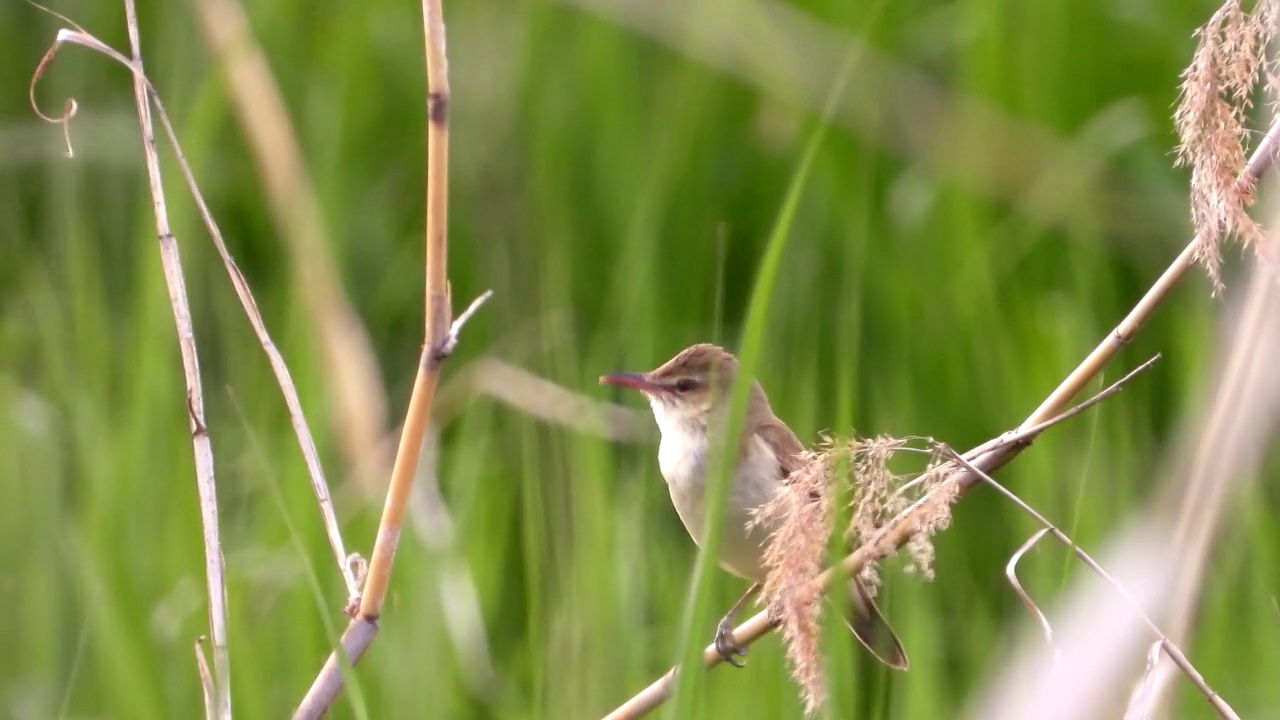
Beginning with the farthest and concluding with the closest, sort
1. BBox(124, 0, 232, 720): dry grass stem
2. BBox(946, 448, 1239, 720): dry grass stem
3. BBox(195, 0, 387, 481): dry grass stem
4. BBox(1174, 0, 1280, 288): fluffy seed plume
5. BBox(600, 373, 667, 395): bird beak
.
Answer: BBox(195, 0, 387, 481): dry grass stem
BBox(600, 373, 667, 395): bird beak
BBox(124, 0, 232, 720): dry grass stem
BBox(1174, 0, 1280, 288): fluffy seed plume
BBox(946, 448, 1239, 720): dry grass stem

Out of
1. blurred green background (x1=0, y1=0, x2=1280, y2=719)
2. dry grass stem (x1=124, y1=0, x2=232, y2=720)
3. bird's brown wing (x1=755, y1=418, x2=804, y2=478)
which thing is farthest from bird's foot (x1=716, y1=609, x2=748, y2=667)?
dry grass stem (x1=124, y1=0, x2=232, y2=720)

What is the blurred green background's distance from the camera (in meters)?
2.47

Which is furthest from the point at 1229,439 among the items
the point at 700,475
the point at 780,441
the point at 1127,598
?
the point at 780,441

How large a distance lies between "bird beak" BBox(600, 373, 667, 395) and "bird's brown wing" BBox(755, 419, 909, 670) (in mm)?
211

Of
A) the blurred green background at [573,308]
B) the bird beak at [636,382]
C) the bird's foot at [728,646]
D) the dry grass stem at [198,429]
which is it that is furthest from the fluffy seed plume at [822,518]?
the bird beak at [636,382]

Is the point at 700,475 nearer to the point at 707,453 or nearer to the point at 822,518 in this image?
the point at 707,453

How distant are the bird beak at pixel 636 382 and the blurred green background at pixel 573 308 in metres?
0.11

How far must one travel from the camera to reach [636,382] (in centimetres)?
277

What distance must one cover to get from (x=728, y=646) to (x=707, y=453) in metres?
0.81

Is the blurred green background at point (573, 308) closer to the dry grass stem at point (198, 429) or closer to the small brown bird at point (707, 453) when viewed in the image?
the small brown bird at point (707, 453)

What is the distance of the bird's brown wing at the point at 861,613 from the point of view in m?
2.42

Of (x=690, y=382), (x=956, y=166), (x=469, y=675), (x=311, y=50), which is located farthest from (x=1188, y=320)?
(x=311, y=50)

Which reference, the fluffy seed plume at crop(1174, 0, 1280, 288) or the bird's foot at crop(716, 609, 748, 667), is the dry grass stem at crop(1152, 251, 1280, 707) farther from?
the bird's foot at crop(716, 609, 748, 667)

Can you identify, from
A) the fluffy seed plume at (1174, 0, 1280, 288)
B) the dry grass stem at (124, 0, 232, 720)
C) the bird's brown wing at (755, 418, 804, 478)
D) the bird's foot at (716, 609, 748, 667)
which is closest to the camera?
the fluffy seed plume at (1174, 0, 1280, 288)
